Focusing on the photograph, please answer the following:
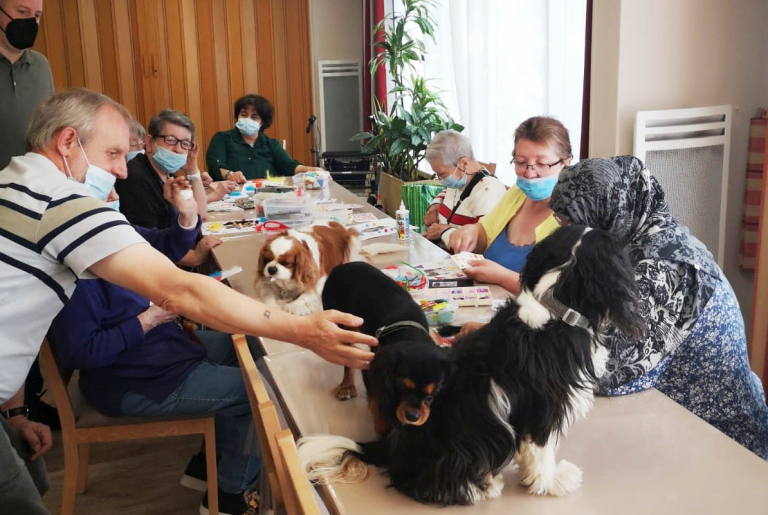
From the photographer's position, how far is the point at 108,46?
6.96 metres

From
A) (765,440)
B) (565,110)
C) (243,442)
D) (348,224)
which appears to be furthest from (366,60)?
(765,440)

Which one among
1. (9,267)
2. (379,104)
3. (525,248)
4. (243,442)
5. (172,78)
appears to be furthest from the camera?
(172,78)

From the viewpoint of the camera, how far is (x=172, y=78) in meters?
7.18

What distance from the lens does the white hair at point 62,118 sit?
1562 millimetres

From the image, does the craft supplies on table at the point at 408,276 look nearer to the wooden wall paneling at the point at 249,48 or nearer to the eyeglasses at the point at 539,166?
the eyeglasses at the point at 539,166

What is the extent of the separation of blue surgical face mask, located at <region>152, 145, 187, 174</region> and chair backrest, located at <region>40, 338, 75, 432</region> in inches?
59.6

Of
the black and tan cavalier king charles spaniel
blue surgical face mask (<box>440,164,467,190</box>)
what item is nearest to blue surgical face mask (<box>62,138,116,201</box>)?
the black and tan cavalier king charles spaniel

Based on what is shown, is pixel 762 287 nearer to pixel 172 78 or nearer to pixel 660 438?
pixel 660 438

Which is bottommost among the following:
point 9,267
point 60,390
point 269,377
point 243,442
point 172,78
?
point 243,442

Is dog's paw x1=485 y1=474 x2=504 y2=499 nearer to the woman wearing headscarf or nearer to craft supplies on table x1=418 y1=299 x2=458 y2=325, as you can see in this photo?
the woman wearing headscarf

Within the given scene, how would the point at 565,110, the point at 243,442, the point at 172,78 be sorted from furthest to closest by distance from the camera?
the point at 172,78, the point at 565,110, the point at 243,442

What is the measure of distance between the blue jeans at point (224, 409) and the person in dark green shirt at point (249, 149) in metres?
2.99

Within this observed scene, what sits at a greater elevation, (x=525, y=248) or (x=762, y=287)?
(x=525, y=248)

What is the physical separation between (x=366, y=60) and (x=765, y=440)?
619 centimetres
